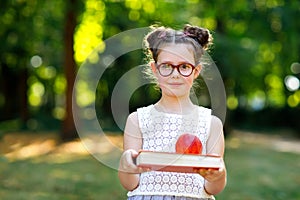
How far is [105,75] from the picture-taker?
5188 millimetres

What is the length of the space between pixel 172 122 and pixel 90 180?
178 inches

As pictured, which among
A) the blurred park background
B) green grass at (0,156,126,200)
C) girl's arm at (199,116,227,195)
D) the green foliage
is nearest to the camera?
girl's arm at (199,116,227,195)

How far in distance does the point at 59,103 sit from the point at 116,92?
19.6 meters

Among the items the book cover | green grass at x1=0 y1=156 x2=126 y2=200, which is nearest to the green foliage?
green grass at x1=0 y1=156 x2=126 y2=200

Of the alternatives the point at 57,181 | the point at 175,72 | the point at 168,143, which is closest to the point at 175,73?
the point at 175,72

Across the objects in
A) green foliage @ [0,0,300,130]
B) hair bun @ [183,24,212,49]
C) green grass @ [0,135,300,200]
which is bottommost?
green grass @ [0,135,300,200]

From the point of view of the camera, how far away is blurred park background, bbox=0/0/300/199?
592cm

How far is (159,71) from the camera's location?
174 centimetres

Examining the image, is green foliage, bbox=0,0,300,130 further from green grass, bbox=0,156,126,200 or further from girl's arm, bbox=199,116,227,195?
girl's arm, bbox=199,116,227,195

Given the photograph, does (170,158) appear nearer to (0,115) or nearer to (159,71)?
(159,71)

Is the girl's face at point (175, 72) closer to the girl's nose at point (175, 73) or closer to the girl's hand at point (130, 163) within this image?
the girl's nose at point (175, 73)

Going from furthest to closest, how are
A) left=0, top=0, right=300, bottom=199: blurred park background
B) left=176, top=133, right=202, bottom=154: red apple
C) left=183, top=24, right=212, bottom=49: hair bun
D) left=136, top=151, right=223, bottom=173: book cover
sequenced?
left=0, top=0, right=300, bottom=199: blurred park background → left=183, top=24, right=212, bottom=49: hair bun → left=176, top=133, right=202, bottom=154: red apple → left=136, top=151, right=223, bottom=173: book cover

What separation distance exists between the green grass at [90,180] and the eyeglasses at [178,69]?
358cm

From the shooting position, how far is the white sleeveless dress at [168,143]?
1.74 m
